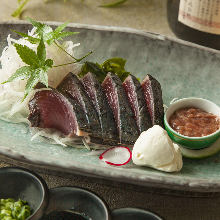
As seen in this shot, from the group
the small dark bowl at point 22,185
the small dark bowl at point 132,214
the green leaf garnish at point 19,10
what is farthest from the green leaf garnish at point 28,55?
the green leaf garnish at point 19,10

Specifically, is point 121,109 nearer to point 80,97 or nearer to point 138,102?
point 138,102

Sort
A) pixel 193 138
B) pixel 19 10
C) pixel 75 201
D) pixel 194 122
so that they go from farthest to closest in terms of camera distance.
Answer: pixel 19 10 < pixel 194 122 < pixel 193 138 < pixel 75 201

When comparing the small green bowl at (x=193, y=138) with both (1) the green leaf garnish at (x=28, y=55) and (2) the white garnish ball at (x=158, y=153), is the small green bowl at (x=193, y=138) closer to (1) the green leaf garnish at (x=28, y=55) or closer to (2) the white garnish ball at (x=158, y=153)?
(2) the white garnish ball at (x=158, y=153)

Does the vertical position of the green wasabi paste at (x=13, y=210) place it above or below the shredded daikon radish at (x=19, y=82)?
below

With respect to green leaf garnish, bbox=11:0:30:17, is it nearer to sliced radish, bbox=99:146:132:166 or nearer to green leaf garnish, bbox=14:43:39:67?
green leaf garnish, bbox=14:43:39:67

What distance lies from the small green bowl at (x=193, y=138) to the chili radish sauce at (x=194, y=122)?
0.04 m

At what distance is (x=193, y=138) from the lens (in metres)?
2.99

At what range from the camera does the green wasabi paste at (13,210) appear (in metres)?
2.35

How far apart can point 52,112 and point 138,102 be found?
662mm

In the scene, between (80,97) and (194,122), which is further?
(80,97)

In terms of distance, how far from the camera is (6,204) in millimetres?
2441

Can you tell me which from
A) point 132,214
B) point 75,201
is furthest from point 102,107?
point 132,214

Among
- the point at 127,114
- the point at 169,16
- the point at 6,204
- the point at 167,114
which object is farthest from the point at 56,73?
the point at 169,16

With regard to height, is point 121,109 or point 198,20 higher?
point 198,20
